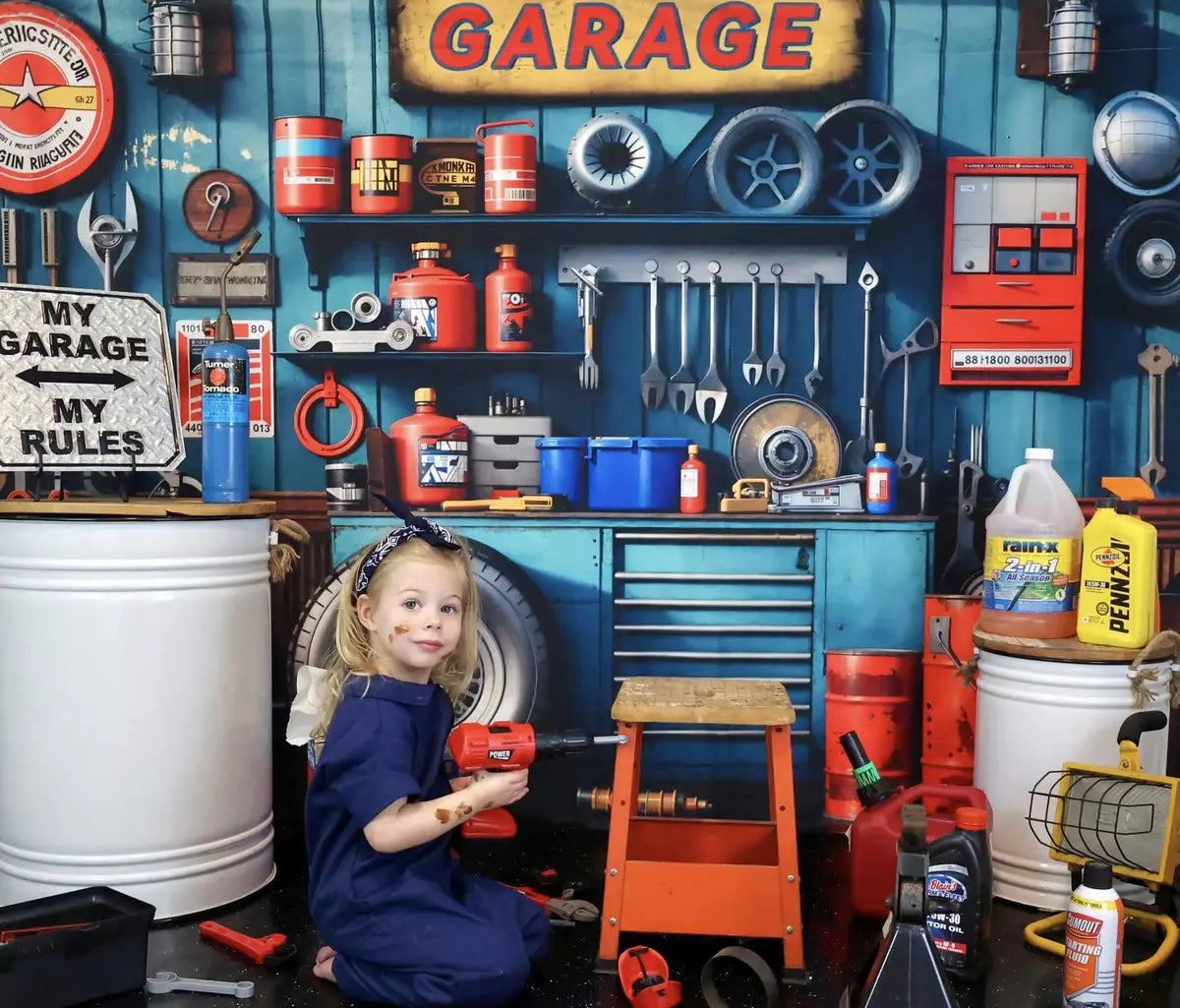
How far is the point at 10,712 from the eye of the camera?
2.32 m

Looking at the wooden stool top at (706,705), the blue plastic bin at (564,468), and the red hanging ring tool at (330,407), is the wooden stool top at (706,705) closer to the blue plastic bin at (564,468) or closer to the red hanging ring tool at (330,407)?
the blue plastic bin at (564,468)

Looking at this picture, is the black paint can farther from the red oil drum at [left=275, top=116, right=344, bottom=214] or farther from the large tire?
the red oil drum at [left=275, top=116, right=344, bottom=214]

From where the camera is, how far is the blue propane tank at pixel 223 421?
8.25 feet

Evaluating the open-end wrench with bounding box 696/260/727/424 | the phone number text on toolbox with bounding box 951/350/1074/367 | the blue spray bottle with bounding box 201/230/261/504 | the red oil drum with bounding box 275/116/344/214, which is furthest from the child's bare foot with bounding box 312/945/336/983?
the phone number text on toolbox with bounding box 951/350/1074/367

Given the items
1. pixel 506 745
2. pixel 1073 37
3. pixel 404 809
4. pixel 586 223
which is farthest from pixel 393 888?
pixel 1073 37

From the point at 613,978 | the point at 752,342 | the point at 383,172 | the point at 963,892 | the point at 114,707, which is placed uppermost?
the point at 383,172

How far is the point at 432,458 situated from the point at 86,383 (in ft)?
2.59

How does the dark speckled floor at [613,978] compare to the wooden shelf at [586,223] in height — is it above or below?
below

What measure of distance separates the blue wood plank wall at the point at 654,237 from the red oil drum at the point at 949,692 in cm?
36

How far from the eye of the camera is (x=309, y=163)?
9.09 ft

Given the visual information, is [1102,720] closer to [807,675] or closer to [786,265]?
[807,675]

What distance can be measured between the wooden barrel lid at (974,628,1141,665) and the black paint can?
1.46 meters

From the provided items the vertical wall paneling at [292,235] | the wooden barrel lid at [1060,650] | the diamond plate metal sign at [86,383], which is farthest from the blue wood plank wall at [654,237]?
the wooden barrel lid at [1060,650]

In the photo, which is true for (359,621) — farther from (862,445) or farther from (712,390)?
(862,445)
